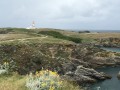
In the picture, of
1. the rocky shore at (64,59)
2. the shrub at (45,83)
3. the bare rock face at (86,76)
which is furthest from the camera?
the rocky shore at (64,59)

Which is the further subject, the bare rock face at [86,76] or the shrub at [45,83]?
the bare rock face at [86,76]

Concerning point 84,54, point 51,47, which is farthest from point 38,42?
point 84,54

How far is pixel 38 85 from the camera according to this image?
38.2 ft

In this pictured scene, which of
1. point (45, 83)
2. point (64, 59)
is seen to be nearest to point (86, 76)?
point (64, 59)

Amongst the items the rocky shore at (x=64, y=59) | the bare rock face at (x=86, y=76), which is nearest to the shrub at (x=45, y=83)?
the rocky shore at (x=64, y=59)

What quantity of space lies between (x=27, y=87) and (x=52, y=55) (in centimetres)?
6374

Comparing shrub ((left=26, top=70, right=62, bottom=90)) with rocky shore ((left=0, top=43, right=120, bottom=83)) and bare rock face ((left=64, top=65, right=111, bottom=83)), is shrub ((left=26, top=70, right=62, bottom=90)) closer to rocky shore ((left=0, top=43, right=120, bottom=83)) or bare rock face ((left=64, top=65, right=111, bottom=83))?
Answer: rocky shore ((left=0, top=43, right=120, bottom=83))

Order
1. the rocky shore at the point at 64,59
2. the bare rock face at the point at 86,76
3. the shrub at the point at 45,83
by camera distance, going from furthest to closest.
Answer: the rocky shore at the point at 64,59 → the bare rock face at the point at 86,76 → the shrub at the point at 45,83

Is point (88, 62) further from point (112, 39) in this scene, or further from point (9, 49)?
point (112, 39)

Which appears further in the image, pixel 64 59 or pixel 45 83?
pixel 64 59

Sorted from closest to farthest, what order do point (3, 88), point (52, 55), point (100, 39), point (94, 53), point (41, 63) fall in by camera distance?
point (3, 88) < point (41, 63) < point (52, 55) < point (94, 53) < point (100, 39)

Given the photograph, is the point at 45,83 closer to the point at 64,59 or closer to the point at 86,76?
the point at 86,76

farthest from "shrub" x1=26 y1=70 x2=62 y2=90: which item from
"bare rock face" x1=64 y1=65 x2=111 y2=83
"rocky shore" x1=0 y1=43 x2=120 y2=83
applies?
"bare rock face" x1=64 y1=65 x2=111 y2=83

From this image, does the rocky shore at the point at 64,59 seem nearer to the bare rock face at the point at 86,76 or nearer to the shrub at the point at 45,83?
the bare rock face at the point at 86,76
